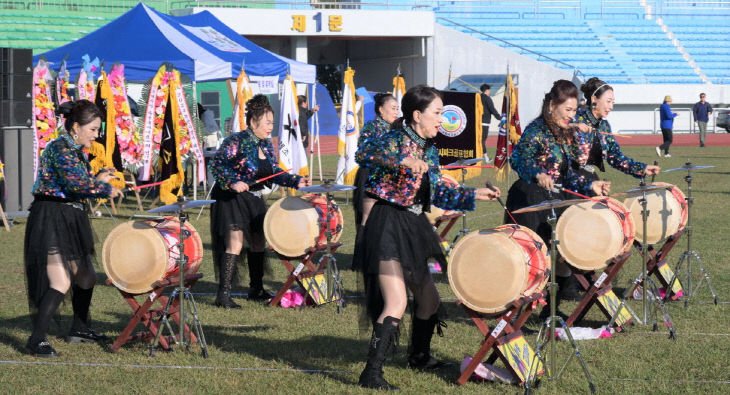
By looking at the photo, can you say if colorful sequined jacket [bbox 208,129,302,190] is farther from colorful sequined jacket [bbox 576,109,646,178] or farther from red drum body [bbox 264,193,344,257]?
colorful sequined jacket [bbox 576,109,646,178]

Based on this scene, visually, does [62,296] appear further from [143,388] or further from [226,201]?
[226,201]

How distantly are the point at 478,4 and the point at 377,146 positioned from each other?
38.0 metres

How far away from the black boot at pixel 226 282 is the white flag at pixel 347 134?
21.4ft

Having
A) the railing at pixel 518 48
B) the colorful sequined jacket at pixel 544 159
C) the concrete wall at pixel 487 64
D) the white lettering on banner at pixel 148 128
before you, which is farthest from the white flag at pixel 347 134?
the railing at pixel 518 48

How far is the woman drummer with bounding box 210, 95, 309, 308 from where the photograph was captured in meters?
7.66

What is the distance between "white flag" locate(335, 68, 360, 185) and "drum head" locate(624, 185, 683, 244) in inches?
289

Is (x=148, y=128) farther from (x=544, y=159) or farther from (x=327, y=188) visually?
(x=544, y=159)

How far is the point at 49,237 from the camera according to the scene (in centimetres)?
607

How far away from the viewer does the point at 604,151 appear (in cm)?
726

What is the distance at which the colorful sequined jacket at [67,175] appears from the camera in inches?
235

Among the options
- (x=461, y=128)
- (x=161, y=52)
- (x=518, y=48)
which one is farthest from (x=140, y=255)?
(x=518, y=48)

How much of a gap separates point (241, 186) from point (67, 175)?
183 cm

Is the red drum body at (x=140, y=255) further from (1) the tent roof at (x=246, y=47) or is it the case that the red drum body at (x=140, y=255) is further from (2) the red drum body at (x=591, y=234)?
(1) the tent roof at (x=246, y=47)

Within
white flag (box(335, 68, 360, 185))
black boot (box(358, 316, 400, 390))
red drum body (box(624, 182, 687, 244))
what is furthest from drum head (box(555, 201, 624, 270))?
white flag (box(335, 68, 360, 185))
